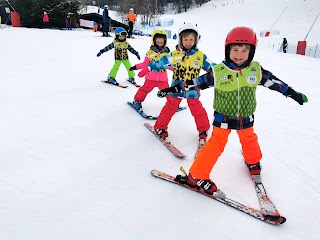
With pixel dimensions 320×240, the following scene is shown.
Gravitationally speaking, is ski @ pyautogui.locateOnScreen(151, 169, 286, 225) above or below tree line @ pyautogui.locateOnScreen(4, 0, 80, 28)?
below

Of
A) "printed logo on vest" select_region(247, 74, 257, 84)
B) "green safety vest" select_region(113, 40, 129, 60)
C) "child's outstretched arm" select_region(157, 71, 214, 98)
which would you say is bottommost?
"child's outstretched arm" select_region(157, 71, 214, 98)

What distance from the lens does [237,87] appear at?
2471 mm

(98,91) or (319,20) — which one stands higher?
(319,20)

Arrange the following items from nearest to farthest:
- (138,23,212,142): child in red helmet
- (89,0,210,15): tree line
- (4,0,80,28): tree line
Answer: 1. (138,23,212,142): child in red helmet
2. (4,0,80,28): tree line
3. (89,0,210,15): tree line

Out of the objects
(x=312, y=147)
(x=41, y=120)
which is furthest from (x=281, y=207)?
(x=41, y=120)

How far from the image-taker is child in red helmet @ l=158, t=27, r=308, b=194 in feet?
8.05

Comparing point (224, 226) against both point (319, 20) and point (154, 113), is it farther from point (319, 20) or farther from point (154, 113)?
point (319, 20)

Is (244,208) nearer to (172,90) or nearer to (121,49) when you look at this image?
(172,90)

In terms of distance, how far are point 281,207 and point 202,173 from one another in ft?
2.52

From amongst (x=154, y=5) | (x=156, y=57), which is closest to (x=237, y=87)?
(x=156, y=57)

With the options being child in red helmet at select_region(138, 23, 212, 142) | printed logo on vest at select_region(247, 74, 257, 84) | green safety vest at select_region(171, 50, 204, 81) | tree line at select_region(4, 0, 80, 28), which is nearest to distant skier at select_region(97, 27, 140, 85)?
child in red helmet at select_region(138, 23, 212, 142)

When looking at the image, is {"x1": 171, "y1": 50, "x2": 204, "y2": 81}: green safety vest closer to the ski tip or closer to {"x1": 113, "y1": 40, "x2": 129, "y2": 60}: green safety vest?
the ski tip

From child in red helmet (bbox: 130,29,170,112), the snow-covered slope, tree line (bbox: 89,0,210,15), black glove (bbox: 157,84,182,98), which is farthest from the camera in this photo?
tree line (bbox: 89,0,210,15)

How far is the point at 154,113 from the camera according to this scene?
4832 millimetres
